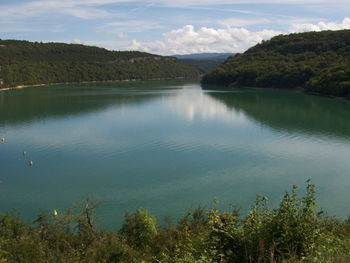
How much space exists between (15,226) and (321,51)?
6400 centimetres

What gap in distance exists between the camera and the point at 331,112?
3297cm

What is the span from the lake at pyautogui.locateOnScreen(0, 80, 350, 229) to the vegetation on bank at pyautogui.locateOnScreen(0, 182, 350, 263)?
2.79m

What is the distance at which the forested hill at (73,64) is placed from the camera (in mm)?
76688

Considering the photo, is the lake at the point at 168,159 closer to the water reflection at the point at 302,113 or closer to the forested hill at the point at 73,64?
the water reflection at the point at 302,113

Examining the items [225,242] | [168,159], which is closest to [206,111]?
[168,159]

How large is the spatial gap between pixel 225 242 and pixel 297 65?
185ft

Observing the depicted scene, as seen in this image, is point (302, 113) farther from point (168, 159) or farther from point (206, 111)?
point (168, 159)

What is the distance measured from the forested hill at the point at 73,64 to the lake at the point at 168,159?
153 ft

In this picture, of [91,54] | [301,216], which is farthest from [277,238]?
[91,54]

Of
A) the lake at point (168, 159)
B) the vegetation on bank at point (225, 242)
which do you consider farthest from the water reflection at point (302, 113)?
the vegetation on bank at point (225, 242)

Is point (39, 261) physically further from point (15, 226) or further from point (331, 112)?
point (331, 112)

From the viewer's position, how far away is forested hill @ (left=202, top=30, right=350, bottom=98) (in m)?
45.8

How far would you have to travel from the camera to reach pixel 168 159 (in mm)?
17859

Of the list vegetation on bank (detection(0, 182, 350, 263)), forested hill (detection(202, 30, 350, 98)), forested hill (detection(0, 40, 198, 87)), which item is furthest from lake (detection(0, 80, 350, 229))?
forested hill (detection(0, 40, 198, 87))
